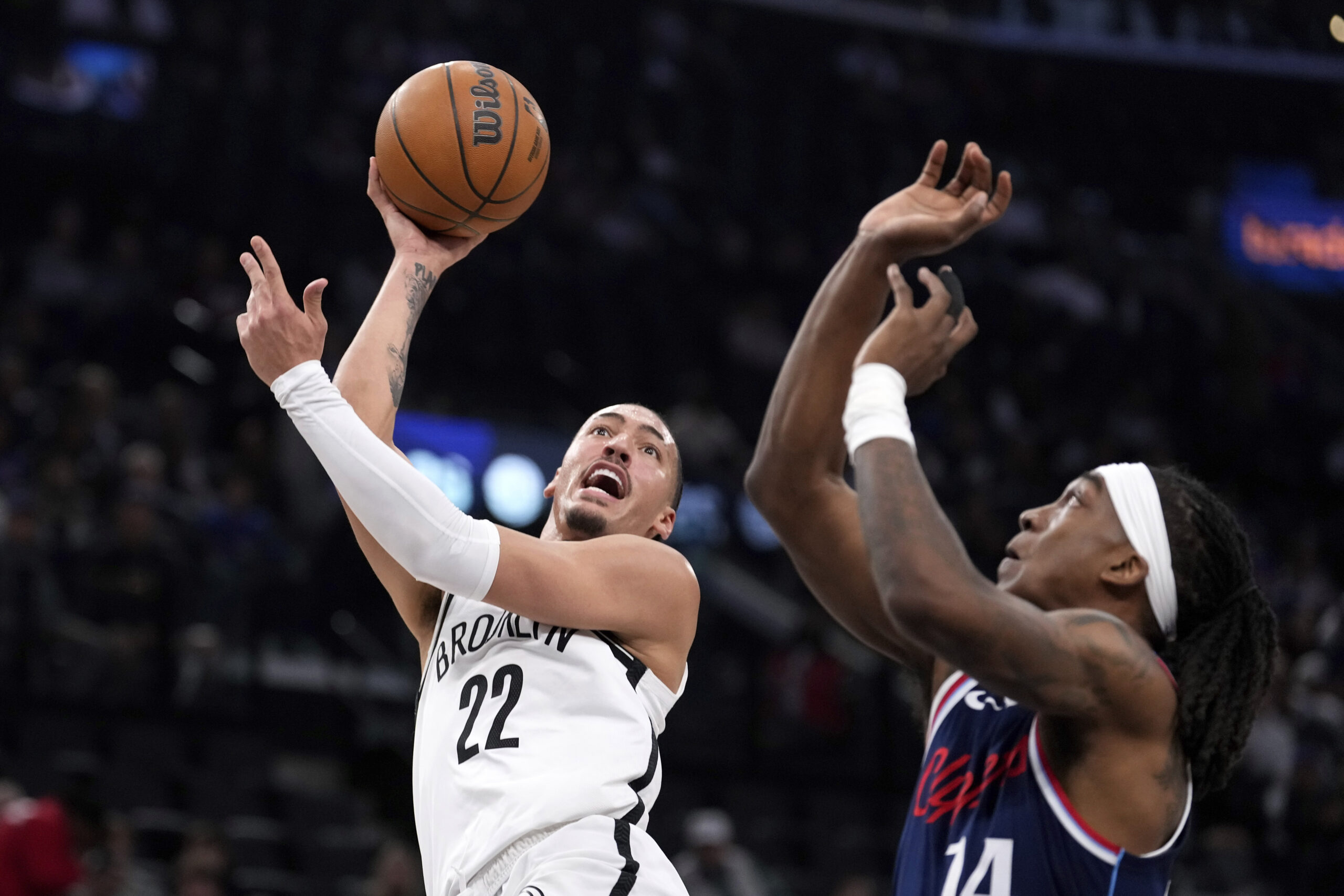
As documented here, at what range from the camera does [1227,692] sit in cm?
260

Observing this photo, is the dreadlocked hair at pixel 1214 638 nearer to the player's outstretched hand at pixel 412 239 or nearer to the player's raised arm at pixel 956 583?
the player's raised arm at pixel 956 583

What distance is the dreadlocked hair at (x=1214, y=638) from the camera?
102 inches

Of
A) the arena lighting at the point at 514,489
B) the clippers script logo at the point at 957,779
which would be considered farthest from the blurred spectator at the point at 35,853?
the arena lighting at the point at 514,489

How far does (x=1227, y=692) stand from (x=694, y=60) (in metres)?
15.4

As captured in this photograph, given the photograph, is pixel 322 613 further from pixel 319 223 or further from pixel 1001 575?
pixel 1001 575

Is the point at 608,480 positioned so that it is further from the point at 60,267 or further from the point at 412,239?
A: the point at 60,267

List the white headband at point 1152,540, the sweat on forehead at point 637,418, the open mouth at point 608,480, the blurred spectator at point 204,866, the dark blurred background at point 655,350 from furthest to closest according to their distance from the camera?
the dark blurred background at point 655,350 → the blurred spectator at point 204,866 → the sweat on forehead at point 637,418 → the open mouth at point 608,480 → the white headband at point 1152,540

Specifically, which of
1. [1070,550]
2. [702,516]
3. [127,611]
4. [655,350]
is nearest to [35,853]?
[127,611]

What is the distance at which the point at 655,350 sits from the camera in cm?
1331

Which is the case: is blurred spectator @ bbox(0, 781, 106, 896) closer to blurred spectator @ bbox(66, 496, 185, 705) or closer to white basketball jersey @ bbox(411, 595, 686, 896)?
blurred spectator @ bbox(66, 496, 185, 705)

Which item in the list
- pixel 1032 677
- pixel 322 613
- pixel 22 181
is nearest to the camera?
pixel 1032 677

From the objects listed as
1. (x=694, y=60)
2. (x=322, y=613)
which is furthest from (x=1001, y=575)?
(x=694, y=60)

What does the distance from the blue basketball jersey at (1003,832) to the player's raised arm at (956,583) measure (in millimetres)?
176

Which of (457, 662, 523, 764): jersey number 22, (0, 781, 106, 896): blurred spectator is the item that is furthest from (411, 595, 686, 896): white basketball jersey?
(0, 781, 106, 896): blurred spectator
